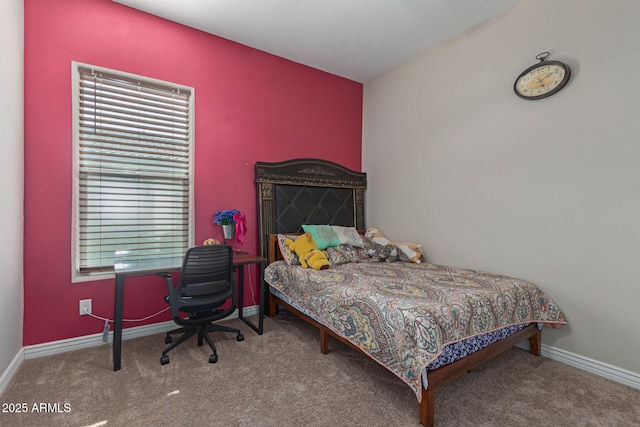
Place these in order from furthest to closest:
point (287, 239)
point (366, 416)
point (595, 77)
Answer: point (287, 239), point (595, 77), point (366, 416)

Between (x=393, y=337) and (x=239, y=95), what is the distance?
9.67 feet

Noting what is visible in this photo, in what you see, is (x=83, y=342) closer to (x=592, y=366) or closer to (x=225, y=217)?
(x=225, y=217)

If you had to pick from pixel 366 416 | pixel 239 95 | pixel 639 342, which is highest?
pixel 239 95

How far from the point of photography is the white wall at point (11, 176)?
76.5 inches

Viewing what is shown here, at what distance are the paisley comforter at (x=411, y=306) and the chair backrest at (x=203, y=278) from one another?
2.26 feet

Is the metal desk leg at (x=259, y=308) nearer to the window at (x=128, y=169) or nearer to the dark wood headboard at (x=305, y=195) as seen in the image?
the dark wood headboard at (x=305, y=195)

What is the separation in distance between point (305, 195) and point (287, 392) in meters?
2.27

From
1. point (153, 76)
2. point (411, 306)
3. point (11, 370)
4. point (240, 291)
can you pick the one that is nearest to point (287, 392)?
point (411, 306)

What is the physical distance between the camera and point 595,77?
2250 millimetres

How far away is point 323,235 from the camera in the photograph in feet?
11.0

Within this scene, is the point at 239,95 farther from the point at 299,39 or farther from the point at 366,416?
the point at 366,416

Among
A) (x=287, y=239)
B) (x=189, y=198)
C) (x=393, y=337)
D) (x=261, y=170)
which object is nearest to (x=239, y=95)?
(x=261, y=170)

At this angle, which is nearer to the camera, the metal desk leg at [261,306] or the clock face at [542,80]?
the clock face at [542,80]

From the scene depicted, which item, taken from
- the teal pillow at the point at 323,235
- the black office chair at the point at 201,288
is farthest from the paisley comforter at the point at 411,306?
the black office chair at the point at 201,288
